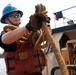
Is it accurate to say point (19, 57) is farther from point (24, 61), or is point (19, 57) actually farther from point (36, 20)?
point (36, 20)

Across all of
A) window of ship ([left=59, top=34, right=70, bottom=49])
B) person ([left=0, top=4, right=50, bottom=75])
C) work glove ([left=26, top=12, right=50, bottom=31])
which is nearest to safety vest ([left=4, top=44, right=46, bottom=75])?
person ([left=0, top=4, right=50, bottom=75])

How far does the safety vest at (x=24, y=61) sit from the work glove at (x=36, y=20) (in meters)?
0.45

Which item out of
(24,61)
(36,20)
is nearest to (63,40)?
(24,61)

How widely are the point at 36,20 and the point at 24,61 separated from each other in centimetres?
58

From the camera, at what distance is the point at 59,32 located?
5945mm

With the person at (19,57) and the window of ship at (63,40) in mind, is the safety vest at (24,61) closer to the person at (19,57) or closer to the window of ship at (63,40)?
the person at (19,57)

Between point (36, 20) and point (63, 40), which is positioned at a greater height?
point (36, 20)

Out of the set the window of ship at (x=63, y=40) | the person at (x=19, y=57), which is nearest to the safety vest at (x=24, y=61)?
the person at (x=19, y=57)

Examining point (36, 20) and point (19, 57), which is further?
point (19, 57)

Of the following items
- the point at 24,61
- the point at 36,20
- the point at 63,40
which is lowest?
the point at 63,40

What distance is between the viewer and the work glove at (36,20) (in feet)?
5.33

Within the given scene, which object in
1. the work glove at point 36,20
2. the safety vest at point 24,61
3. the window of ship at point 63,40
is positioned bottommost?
the window of ship at point 63,40

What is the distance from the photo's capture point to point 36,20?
1.66 meters

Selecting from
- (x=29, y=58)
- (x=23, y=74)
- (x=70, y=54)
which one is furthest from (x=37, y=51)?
(x=70, y=54)
